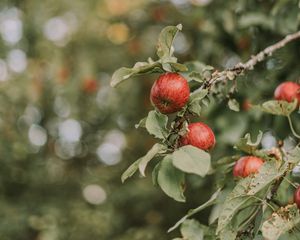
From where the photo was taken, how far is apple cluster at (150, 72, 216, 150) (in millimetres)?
1180

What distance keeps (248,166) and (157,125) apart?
0.29m

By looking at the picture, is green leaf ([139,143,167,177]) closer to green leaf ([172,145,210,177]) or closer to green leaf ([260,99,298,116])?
green leaf ([172,145,210,177])

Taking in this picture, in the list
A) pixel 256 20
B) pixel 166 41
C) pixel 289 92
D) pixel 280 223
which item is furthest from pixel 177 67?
pixel 256 20

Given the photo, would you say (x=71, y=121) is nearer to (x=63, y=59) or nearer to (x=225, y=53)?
Result: (x=63, y=59)

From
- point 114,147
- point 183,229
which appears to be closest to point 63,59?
point 114,147

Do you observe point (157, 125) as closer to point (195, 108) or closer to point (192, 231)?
point (195, 108)

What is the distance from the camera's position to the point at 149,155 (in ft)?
3.68

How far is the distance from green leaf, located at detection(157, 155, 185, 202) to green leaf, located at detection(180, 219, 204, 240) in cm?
33

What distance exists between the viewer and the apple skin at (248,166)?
4.38 ft

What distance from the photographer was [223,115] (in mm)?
2432

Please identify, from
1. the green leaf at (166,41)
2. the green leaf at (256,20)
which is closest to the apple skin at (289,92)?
the green leaf at (166,41)

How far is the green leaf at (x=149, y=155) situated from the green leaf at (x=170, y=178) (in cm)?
2

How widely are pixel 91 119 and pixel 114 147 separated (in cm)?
37

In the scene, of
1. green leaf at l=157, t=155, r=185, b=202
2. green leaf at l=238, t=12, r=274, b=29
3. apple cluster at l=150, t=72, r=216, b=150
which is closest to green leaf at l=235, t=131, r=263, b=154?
apple cluster at l=150, t=72, r=216, b=150
